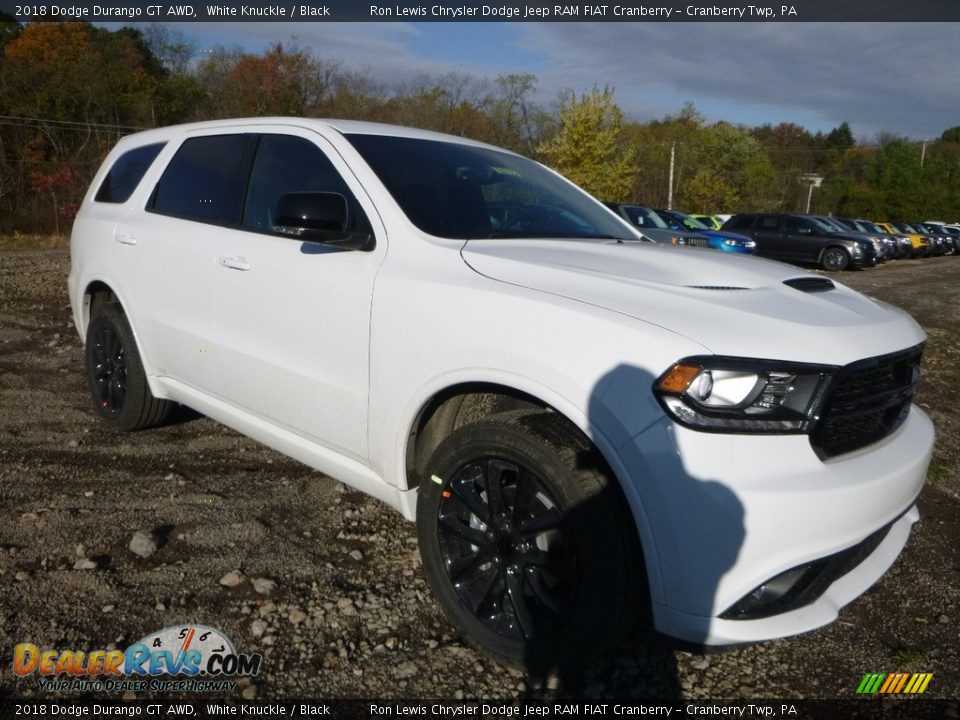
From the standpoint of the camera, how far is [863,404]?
2.34m

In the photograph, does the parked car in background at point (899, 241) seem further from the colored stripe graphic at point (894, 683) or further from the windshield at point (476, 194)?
the colored stripe graphic at point (894, 683)

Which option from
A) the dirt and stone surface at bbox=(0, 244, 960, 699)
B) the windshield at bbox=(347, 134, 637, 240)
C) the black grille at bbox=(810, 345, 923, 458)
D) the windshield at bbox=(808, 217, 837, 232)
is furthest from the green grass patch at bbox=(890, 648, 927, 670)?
the windshield at bbox=(808, 217, 837, 232)

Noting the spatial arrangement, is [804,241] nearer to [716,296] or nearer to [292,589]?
[716,296]

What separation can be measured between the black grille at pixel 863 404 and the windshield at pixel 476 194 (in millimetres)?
1480

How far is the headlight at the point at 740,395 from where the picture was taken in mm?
2090

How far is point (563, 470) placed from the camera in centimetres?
226

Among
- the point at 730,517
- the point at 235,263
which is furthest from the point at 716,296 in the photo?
the point at 235,263

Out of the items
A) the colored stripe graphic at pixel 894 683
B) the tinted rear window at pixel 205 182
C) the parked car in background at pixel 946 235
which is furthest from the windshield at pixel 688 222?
the colored stripe graphic at pixel 894 683

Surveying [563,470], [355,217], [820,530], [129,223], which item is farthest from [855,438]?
[129,223]

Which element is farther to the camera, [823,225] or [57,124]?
[57,124]

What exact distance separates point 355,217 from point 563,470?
1.46m

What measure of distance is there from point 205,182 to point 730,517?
3218mm

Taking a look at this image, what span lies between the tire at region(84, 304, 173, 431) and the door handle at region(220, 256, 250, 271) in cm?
117

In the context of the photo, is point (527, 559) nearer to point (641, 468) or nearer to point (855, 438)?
point (641, 468)
